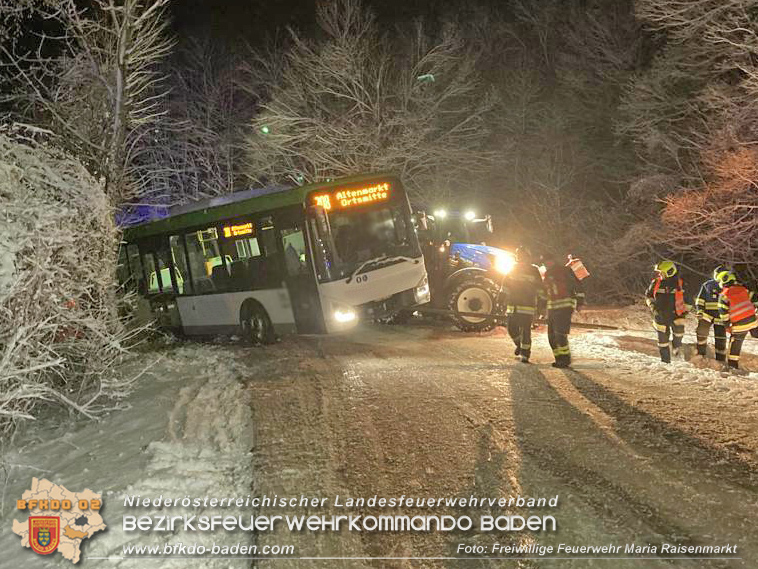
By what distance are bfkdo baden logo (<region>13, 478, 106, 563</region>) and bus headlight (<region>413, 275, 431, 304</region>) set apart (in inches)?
281

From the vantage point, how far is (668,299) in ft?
28.1

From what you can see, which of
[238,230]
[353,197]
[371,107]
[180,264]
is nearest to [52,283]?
[353,197]

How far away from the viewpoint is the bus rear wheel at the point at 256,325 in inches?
457

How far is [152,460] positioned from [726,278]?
323 inches

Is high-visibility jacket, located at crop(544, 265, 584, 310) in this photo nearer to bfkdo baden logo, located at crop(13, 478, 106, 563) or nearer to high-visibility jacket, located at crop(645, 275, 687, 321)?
high-visibility jacket, located at crop(645, 275, 687, 321)

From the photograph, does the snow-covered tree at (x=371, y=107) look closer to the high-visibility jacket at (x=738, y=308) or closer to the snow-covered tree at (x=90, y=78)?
the snow-covered tree at (x=90, y=78)

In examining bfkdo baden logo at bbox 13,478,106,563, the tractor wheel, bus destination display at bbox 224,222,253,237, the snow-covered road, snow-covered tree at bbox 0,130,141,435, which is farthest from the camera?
the tractor wheel

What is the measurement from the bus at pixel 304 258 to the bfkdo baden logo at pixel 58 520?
5.39m

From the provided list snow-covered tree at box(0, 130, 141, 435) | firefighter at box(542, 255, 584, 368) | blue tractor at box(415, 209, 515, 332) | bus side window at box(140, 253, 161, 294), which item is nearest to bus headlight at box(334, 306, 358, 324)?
blue tractor at box(415, 209, 515, 332)

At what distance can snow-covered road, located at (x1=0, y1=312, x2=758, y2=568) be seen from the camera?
397 cm

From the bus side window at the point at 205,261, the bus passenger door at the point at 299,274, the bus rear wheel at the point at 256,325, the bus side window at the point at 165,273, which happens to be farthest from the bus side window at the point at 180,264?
the bus passenger door at the point at 299,274

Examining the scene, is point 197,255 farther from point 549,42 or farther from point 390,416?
point 549,42

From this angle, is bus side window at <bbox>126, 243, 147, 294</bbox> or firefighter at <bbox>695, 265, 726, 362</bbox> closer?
firefighter at <bbox>695, 265, 726, 362</bbox>

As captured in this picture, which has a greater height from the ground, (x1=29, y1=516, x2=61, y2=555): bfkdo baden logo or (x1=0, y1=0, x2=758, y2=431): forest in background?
(x1=0, y1=0, x2=758, y2=431): forest in background
